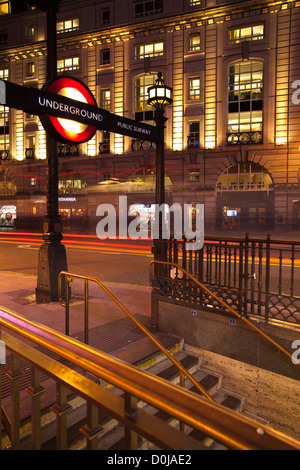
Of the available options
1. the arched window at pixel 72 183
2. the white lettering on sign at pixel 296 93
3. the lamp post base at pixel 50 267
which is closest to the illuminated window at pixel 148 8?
the white lettering on sign at pixel 296 93

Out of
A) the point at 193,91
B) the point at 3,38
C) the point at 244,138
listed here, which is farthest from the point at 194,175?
the point at 3,38

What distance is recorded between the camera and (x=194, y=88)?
33.1 metres

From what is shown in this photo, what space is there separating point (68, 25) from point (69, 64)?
4334mm

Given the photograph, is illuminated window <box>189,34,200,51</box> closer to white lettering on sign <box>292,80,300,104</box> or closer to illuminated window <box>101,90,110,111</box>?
illuminated window <box>101,90,110,111</box>

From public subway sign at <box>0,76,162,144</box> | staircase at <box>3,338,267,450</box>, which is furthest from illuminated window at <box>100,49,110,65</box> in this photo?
staircase at <box>3,338,267,450</box>

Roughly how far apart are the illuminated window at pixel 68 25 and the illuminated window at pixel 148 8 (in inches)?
292

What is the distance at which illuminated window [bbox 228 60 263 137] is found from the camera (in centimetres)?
3142

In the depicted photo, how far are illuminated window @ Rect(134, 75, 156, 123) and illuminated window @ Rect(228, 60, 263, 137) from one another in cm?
847

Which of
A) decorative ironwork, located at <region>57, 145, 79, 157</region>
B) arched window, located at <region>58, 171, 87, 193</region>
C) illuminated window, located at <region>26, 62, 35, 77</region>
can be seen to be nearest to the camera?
arched window, located at <region>58, 171, 87, 193</region>

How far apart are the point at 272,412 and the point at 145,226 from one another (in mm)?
30720

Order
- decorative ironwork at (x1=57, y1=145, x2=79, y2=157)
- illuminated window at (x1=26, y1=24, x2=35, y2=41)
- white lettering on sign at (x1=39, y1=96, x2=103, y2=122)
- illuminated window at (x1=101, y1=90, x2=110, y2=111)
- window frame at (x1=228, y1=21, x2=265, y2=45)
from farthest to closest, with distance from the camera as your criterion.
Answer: illuminated window at (x1=26, y1=24, x2=35, y2=41) < decorative ironwork at (x1=57, y1=145, x2=79, y2=157) < illuminated window at (x1=101, y1=90, x2=110, y2=111) < window frame at (x1=228, y1=21, x2=265, y2=45) < white lettering on sign at (x1=39, y1=96, x2=103, y2=122)

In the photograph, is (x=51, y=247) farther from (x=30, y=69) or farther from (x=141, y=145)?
(x=30, y=69)

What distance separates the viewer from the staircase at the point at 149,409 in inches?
129

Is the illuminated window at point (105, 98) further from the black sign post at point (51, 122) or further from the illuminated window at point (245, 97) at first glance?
the black sign post at point (51, 122)
